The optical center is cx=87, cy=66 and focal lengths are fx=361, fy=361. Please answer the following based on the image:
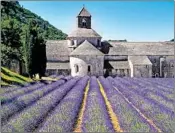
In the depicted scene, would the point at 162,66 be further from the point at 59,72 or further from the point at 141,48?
the point at 59,72

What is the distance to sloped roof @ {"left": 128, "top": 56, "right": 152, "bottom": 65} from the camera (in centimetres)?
5242

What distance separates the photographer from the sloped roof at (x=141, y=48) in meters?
56.2

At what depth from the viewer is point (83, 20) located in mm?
58625

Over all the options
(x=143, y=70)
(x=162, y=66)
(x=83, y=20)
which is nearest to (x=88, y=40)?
(x=83, y=20)

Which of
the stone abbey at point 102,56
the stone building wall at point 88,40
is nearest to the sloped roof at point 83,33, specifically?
the stone abbey at point 102,56

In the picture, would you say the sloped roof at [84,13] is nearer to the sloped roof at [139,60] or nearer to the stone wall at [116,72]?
the sloped roof at [139,60]

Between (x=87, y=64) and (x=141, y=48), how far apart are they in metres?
11.0

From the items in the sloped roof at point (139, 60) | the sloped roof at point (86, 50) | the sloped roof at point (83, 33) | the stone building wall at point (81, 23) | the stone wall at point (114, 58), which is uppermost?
the stone building wall at point (81, 23)

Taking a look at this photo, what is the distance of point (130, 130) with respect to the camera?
8477mm

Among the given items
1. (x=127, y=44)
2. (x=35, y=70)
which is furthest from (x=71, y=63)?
(x=35, y=70)

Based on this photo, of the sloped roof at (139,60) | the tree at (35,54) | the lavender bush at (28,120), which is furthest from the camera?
the sloped roof at (139,60)

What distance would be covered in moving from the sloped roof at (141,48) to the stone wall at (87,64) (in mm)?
4783

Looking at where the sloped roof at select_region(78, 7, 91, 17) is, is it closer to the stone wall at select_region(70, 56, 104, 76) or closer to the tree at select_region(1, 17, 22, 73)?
the stone wall at select_region(70, 56, 104, 76)

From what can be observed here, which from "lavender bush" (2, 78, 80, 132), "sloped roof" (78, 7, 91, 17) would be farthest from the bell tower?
"lavender bush" (2, 78, 80, 132)
